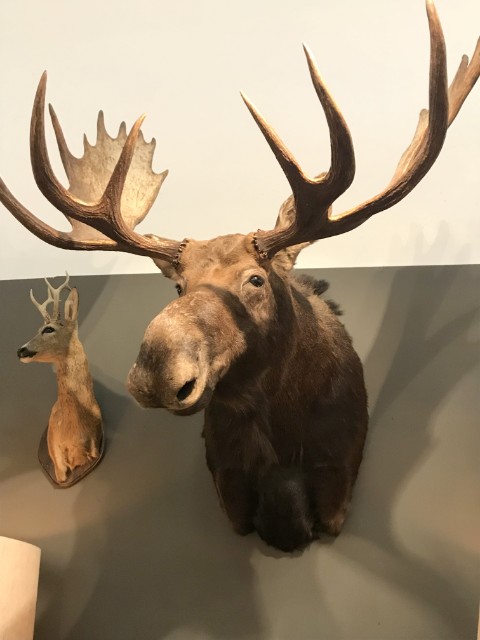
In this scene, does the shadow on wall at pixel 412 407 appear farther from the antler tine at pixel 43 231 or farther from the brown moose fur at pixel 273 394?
the antler tine at pixel 43 231

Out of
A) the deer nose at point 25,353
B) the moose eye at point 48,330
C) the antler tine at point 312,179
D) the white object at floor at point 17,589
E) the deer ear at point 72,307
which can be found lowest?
the white object at floor at point 17,589

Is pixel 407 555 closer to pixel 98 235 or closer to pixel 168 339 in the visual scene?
pixel 168 339

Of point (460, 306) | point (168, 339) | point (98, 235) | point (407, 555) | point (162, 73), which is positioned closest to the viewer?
point (168, 339)

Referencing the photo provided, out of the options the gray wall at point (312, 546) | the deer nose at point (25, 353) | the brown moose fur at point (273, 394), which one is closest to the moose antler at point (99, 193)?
the brown moose fur at point (273, 394)

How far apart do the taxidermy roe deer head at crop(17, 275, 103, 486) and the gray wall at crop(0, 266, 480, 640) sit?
0.08m

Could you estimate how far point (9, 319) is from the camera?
2162mm

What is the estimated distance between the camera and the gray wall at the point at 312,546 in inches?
59.8

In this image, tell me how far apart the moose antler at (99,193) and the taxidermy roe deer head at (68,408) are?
0.31m

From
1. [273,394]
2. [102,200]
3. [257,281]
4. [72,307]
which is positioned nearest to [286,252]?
[257,281]

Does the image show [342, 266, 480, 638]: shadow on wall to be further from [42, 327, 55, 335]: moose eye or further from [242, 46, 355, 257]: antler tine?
[42, 327, 55, 335]: moose eye

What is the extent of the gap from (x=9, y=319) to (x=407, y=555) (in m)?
1.43

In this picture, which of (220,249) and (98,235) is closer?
(220,249)

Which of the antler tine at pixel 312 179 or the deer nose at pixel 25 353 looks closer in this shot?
the antler tine at pixel 312 179

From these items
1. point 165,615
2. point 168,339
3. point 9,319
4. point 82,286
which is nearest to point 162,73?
point 82,286
